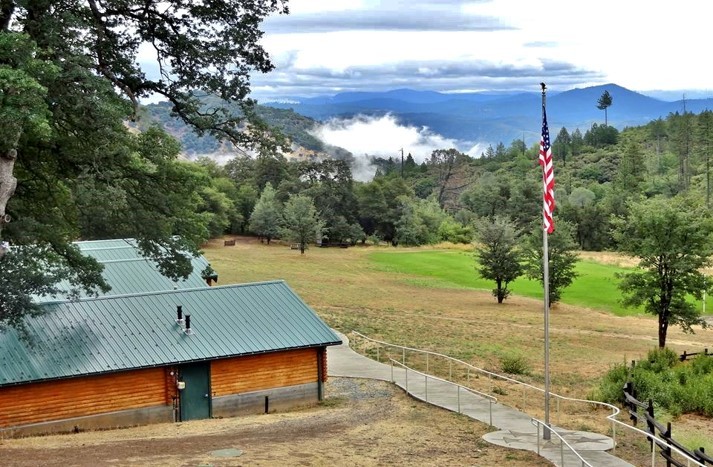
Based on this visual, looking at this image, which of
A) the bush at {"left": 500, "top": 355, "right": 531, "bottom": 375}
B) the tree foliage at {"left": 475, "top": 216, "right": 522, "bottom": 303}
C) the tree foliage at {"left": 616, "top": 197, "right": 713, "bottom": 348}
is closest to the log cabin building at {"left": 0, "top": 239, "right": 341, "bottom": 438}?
the bush at {"left": 500, "top": 355, "right": 531, "bottom": 375}

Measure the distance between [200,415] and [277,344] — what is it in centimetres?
320

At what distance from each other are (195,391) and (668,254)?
25237mm

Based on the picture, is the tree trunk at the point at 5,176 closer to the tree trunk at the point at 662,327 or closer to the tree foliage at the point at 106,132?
the tree foliage at the point at 106,132

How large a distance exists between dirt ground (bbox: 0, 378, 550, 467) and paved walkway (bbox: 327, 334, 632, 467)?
1.79 feet

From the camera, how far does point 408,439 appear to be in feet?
71.0

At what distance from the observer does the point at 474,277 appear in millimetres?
79750

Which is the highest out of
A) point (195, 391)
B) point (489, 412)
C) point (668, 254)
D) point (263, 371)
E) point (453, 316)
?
point (668, 254)

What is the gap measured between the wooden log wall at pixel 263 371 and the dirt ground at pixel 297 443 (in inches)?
57.8

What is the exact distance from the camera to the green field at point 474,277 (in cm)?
6669

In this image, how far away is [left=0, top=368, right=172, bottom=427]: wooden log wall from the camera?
920 inches

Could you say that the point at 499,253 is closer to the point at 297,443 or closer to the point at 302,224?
the point at 302,224

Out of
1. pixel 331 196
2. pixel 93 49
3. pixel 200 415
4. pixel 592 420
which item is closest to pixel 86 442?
pixel 200 415

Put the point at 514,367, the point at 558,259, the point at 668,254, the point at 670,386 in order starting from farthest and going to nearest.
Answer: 1. the point at 558,259
2. the point at 668,254
3. the point at 514,367
4. the point at 670,386

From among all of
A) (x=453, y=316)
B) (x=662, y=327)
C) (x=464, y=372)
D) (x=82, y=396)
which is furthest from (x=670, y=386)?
(x=453, y=316)
